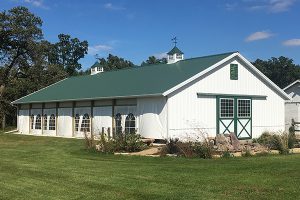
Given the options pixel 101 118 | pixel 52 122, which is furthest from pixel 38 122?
pixel 101 118

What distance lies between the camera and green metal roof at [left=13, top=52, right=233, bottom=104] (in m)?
26.5

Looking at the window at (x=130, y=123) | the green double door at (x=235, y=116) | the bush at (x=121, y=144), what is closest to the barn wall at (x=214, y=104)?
the green double door at (x=235, y=116)

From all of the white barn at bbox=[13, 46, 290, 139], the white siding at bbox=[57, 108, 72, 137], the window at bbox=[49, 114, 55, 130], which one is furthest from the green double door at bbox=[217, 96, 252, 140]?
the window at bbox=[49, 114, 55, 130]

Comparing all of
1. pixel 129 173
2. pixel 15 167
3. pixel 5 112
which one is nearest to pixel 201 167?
pixel 129 173

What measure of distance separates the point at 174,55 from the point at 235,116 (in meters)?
7.01

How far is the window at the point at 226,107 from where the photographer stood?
27.2m

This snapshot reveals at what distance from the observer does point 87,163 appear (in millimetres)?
16203

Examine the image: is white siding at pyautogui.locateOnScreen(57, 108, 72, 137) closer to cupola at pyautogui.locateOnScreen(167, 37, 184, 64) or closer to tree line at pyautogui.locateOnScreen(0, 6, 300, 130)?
cupola at pyautogui.locateOnScreen(167, 37, 184, 64)

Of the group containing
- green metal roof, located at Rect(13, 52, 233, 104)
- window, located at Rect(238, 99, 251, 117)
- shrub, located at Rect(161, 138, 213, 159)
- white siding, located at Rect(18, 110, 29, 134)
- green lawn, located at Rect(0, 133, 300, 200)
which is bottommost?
green lawn, located at Rect(0, 133, 300, 200)

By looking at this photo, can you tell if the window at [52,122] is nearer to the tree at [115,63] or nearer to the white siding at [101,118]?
the white siding at [101,118]

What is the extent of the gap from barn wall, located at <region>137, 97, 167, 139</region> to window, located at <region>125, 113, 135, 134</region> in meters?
0.75

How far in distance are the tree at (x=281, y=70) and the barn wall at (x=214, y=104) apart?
298 ft

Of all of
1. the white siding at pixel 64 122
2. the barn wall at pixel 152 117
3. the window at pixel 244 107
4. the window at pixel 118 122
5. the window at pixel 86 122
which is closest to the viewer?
the barn wall at pixel 152 117

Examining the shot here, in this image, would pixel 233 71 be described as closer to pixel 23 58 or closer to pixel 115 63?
pixel 23 58
